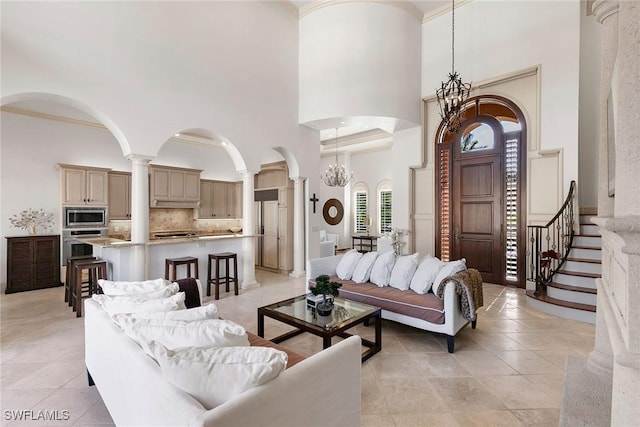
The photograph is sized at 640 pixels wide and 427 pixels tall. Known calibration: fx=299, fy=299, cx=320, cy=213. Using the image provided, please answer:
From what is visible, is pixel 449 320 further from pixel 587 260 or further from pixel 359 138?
pixel 359 138


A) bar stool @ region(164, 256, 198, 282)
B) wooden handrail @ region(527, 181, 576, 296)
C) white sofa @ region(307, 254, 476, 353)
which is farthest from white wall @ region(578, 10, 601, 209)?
bar stool @ region(164, 256, 198, 282)

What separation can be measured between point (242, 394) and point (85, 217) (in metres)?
6.76

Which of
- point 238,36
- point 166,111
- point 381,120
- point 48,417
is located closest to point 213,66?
point 238,36

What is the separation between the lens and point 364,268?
3996 mm

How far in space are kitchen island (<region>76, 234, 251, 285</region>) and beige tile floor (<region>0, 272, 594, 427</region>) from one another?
33.2 inches

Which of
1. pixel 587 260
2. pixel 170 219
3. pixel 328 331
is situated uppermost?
pixel 170 219

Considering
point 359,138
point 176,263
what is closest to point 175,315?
point 176,263

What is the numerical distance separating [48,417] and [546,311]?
554cm

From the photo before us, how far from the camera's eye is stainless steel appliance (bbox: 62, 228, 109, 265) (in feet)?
19.4

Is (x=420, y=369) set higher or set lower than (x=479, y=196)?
lower

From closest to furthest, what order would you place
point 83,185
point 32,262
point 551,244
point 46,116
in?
point 551,244 → point 32,262 → point 46,116 → point 83,185

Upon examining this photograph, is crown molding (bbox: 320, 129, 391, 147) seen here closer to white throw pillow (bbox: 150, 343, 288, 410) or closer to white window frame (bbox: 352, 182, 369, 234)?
white window frame (bbox: 352, 182, 369, 234)

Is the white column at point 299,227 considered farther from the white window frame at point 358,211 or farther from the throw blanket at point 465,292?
the white window frame at point 358,211

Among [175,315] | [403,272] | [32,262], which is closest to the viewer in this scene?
[175,315]
